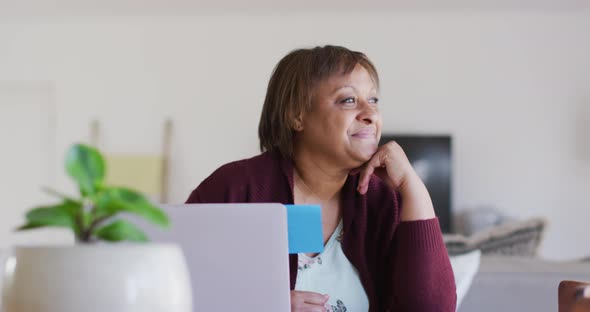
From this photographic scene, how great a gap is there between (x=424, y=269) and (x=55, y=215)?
1.03 metres

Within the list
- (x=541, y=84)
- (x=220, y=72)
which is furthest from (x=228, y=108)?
(x=541, y=84)

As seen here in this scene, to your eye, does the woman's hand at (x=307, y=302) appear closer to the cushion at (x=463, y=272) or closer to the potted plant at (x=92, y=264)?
the cushion at (x=463, y=272)

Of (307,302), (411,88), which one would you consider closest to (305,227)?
(307,302)

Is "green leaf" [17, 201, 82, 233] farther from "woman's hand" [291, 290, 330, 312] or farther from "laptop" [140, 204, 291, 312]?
"woman's hand" [291, 290, 330, 312]

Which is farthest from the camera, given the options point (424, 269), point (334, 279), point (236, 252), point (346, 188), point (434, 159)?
point (434, 159)

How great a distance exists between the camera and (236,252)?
43.4 inches

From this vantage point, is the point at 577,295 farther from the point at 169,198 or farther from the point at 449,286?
the point at 169,198

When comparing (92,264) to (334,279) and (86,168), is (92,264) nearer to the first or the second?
(86,168)

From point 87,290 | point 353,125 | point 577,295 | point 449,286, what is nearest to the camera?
point 87,290

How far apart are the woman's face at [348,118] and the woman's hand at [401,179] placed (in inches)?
1.5

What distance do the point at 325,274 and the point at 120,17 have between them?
5711 millimetres

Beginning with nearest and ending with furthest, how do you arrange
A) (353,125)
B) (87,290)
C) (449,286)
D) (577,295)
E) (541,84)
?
1. (87,290)
2. (577,295)
3. (449,286)
4. (353,125)
5. (541,84)

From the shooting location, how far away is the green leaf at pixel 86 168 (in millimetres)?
680

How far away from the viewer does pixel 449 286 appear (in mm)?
1625
